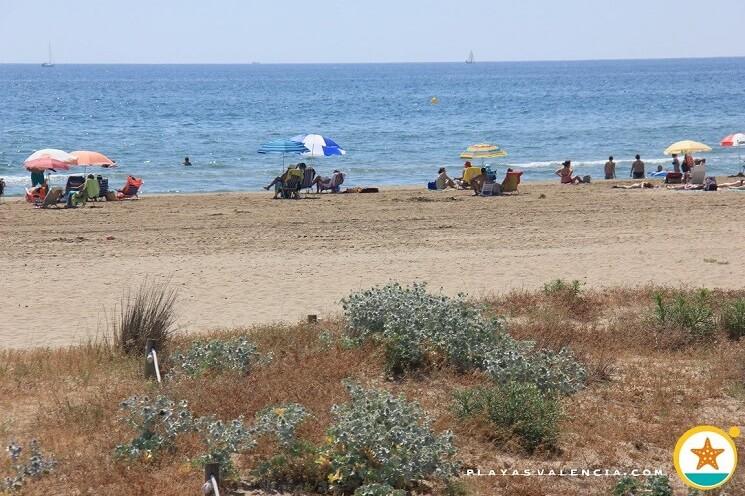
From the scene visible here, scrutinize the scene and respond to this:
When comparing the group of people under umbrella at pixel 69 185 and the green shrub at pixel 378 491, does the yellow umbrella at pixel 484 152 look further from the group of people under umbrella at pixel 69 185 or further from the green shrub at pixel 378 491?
the green shrub at pixel 378 491

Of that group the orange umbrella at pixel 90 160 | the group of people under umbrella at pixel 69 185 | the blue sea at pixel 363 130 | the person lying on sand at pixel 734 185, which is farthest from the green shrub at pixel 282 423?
the blue sea at pixel 363 130

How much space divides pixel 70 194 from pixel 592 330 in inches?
551

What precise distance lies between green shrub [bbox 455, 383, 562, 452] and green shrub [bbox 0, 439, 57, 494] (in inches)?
102

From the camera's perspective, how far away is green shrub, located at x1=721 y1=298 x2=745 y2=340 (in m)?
8.88

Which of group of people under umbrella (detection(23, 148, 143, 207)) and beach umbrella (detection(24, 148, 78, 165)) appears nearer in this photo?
group of people under umbrella (detection(23, 148, 143, 207))

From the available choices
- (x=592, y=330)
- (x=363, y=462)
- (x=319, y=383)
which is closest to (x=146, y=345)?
(x=319, y=383)

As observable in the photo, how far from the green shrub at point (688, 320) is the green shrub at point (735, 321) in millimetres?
118

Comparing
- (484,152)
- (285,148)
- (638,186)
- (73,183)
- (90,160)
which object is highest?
(285,148)

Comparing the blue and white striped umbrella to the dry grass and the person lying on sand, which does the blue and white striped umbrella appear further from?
the dry grass

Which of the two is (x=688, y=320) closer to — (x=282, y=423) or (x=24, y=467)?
(x=282, y=423)

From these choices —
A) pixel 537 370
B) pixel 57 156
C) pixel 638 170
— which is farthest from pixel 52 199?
pixel 638 170

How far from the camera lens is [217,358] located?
24.5 ft

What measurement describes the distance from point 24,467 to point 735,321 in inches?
241

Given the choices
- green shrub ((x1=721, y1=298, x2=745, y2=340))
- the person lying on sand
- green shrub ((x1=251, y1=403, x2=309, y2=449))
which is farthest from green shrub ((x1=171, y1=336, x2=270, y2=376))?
the person lying on sand
